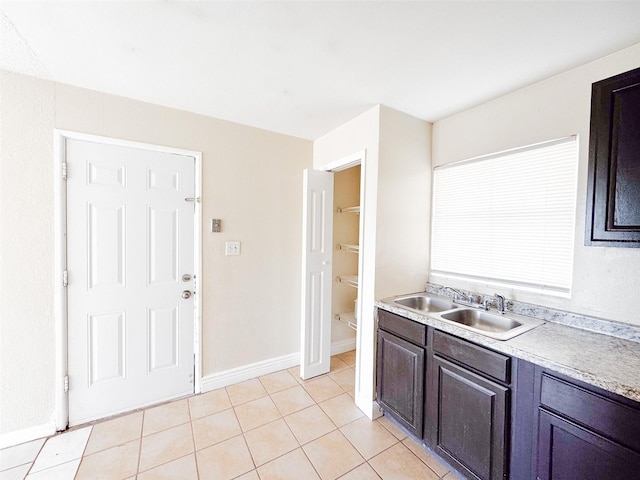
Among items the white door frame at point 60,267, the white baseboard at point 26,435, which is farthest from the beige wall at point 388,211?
the white baseboard at point 26,435

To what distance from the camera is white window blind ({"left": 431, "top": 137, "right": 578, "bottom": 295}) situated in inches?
63.4

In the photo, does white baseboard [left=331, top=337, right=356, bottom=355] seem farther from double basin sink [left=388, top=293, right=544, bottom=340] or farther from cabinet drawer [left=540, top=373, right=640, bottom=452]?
cabinet drawer [left=540, top=373, right=640, bottom=452]

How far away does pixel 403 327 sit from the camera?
5.90 ft

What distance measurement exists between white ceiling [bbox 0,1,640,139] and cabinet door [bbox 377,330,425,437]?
1757 millimetres

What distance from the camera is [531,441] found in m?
1.20

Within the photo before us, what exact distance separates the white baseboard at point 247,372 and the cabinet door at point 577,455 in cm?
207

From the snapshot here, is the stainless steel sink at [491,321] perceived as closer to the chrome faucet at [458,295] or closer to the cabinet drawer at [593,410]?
the chrome faucet at [458,295]

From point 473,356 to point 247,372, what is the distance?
1.98 m

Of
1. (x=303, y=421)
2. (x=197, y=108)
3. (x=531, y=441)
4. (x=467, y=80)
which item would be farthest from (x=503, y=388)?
(x=197, y=108)

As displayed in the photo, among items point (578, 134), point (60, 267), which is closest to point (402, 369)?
point (578, 134)

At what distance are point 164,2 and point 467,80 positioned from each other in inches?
67.2

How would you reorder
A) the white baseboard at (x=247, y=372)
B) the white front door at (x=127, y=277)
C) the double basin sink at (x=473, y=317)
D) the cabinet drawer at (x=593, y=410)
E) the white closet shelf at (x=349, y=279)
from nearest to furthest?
the cabinet drawer at (x=593, y=410) → the double basin sink at (x=473, y=317) → the white front door at (x=127, y=277) → the white baseboard at (x=247, y=372) → the white closet shelf at (x=349, y=279)

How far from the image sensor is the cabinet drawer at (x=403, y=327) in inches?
66.6

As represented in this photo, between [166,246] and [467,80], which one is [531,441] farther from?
[166,246]
